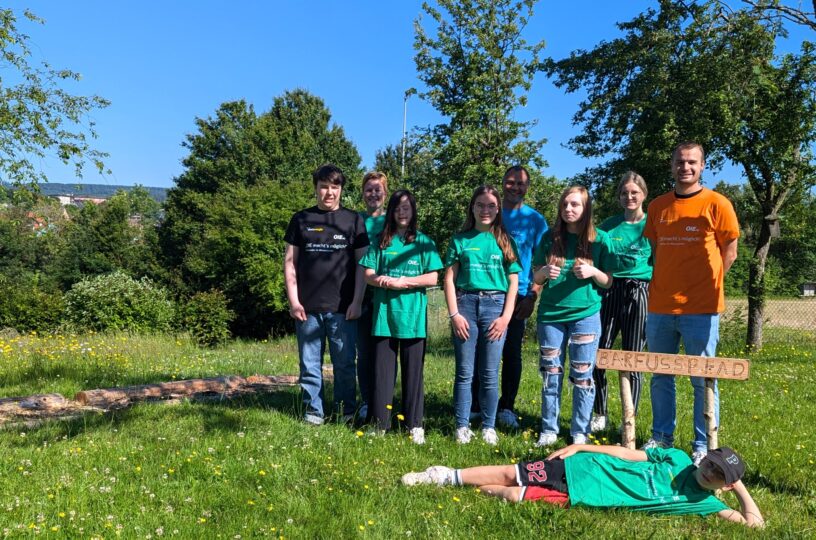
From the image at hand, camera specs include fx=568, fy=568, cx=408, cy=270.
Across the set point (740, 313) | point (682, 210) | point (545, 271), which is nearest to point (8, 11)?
point (545, 271)

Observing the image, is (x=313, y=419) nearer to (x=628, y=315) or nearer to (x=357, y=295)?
(x=357, y=295)

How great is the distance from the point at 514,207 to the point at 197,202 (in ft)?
105

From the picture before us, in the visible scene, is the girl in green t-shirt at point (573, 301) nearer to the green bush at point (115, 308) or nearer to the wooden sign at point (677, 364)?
the wooden sign at point (677, 364)

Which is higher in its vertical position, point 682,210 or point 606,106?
point 606,106

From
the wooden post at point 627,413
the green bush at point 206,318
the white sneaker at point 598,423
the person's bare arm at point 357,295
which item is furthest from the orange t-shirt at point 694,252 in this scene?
the green bush at point 206,318

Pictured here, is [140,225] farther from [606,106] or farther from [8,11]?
[606,106]

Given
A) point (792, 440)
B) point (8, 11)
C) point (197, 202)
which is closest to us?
point (792, 440)

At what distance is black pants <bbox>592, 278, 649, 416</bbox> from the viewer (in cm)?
484

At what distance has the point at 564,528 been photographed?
3117mm

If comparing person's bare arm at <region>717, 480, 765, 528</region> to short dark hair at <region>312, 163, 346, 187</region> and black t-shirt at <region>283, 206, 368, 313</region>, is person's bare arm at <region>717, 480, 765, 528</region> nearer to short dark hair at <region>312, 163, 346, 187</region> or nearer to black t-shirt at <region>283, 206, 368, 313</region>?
black t-shirt at <region>283, 206, 368, 313</region>

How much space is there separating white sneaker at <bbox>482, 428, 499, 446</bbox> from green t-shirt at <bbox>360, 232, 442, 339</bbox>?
0.94 m

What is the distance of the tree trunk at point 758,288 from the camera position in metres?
11.6

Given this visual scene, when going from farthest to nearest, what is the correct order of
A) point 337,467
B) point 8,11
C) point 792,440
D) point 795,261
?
1. point 795,261
2. point 8,11
3. point 792,440
4. point 337,467

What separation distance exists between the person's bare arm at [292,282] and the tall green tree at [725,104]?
809 centimetres
